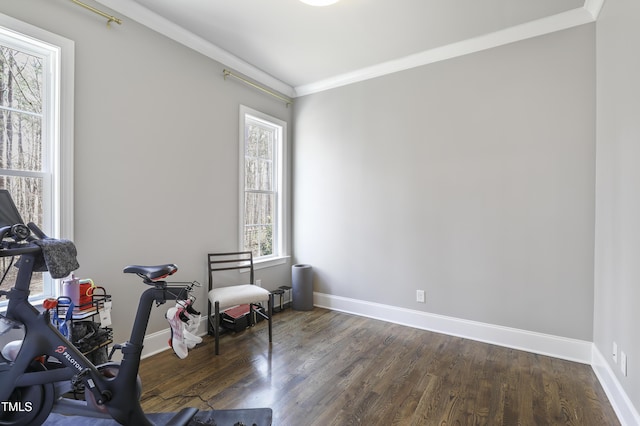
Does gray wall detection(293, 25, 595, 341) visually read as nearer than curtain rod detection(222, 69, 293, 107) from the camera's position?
Yes

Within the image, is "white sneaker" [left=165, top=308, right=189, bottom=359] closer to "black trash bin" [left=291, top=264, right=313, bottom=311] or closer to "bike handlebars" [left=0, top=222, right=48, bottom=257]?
"bike handlebars" [left=0, top=222, right=48, bottom=257]

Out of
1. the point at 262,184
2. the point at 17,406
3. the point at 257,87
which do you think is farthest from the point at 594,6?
the point at 17,406

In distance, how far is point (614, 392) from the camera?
80.5 inches

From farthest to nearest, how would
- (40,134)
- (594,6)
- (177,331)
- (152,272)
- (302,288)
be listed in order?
(302,288)
(594,6)
(40,134)
(177,331)
(152,272)

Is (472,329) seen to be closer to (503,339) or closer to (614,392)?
(503,339)

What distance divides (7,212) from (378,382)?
2.50 m

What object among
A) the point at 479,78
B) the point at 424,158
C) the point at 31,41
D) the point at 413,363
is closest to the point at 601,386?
the point at 413,363

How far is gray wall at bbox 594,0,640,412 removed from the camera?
1.80 meters

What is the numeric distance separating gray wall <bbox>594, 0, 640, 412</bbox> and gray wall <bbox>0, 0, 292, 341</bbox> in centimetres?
324

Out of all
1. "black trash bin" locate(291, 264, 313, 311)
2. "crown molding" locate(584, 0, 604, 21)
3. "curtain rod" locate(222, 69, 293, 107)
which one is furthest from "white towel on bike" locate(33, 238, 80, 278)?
"crown molding" locate(584, 0, 604, 21)

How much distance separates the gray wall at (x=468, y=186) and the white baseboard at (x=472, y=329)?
2.7 inches

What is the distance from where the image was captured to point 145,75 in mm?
2691

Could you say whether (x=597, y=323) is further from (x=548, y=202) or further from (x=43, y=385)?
(x=43, y=385)

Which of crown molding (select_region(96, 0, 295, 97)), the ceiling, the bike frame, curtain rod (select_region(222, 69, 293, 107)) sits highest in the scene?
the ceiling
